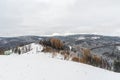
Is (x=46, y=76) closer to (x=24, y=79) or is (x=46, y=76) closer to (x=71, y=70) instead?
(x=24, y=79)

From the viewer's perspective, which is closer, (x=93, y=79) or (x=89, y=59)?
(x=93, y=79)

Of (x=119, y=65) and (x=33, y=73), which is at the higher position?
(x=33, y=73)

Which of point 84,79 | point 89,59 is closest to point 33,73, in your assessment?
point 84,79

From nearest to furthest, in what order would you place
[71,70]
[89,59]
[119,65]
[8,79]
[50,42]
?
[8,79], [71,70], [119,65], [89,59], [50,42]

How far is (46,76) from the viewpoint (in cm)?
2016

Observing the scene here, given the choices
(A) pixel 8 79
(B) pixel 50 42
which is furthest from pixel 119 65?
(A) pixel 8 79

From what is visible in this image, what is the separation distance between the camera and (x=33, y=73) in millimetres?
20641

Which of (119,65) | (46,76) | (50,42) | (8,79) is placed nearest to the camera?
(8,79)

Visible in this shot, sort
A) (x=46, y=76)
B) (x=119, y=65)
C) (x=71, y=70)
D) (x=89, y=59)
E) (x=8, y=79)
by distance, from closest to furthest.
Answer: (x=8, y=79) < (x=46, y=76) < (x=71, y=70) < (x=119, y=65) < (x=89, y=59)

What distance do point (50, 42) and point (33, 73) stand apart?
167569mm

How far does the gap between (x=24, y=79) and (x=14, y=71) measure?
2594 mm

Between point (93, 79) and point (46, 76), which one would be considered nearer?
point (46, 76)

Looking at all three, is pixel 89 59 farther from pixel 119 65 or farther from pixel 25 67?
pixel 25 67

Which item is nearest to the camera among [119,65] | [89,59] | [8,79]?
[8,79]
